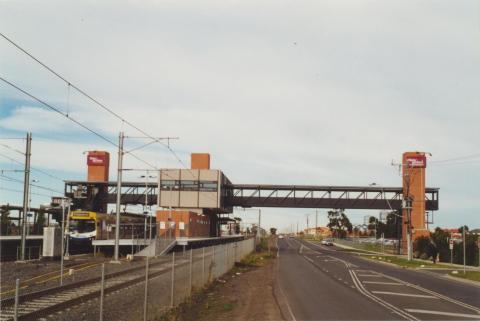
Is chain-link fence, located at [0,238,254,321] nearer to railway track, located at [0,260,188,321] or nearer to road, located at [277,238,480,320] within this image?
railway track, located at [0,260,188,321]

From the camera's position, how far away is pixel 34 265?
32656 mm

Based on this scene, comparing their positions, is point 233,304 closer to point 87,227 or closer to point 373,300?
point 373,300

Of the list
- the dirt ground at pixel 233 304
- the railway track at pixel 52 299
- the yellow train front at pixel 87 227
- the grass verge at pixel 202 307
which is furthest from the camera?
the yellow train front at pixel 87 227

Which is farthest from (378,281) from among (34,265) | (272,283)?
(34,265)

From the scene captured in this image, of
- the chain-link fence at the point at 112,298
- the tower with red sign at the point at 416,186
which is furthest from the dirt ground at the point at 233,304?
the tower with red sign at the point at 416,186

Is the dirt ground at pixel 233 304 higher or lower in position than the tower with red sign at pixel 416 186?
lower

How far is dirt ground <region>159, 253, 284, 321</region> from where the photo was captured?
16.1m

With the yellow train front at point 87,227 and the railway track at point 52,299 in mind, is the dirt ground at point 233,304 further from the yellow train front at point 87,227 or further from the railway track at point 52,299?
the yellow train front at point 87,227

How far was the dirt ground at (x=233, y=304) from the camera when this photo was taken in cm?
1612

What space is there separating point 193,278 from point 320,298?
5.01 meters

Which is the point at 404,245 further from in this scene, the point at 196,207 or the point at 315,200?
the point at 196,207

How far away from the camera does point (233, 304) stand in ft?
63.2

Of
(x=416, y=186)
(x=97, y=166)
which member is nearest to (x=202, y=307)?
(x=416, y=186)

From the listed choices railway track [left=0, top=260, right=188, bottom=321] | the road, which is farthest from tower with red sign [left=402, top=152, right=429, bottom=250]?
railway track [left=0, top=260, right=188, bottom=321]
